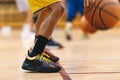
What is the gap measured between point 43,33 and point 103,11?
483 millimetres

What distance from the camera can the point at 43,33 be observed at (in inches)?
101

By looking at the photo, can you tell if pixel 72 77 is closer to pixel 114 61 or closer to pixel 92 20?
pixel 92 20

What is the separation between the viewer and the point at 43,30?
8.46 feet

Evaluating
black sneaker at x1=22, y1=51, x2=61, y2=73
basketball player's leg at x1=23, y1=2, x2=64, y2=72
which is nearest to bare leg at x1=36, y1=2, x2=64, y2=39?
basketball player's leg at x1=23, y1=2, x2=64, y2=72

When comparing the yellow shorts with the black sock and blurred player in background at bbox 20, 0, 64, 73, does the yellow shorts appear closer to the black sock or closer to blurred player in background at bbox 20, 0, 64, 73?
blurred player in background at bbox 20, 0, 64, 73

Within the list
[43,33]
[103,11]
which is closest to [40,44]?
[43,33]

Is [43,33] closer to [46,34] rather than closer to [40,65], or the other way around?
[46,34]

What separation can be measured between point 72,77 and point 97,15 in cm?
56

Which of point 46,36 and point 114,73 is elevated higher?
point 46,36

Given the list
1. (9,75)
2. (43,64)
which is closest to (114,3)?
(43,64)

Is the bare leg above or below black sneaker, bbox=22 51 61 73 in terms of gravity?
above

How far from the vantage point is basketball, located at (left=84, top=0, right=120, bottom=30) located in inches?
105

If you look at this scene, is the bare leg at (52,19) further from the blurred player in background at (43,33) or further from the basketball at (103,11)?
the basketball at (103,11)

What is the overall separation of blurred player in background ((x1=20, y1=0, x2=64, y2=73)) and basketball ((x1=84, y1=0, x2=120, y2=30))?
249 millimetres
